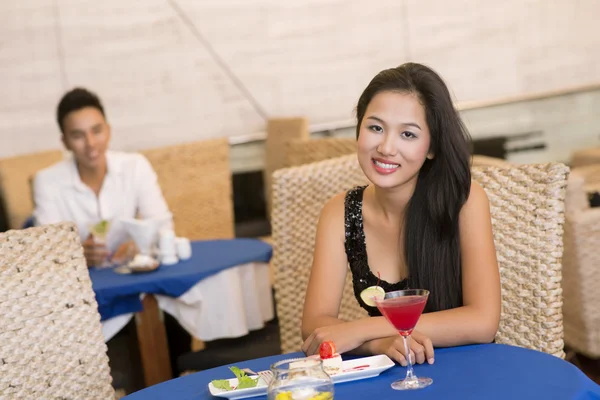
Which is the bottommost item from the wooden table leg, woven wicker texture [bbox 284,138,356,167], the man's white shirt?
the wooden table leg

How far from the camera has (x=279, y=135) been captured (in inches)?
211

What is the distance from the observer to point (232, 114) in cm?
554

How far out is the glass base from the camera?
5.11 ft

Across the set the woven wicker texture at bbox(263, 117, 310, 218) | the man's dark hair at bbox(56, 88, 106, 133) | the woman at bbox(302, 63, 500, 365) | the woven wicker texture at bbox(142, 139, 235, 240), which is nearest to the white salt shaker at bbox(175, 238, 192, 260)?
the man's dark hair at bbox(56, 88, 106, 133)

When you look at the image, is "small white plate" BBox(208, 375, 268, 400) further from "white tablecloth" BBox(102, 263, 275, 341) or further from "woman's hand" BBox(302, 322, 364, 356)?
"white tablecloth" BBox(102, 263, 275, 341)

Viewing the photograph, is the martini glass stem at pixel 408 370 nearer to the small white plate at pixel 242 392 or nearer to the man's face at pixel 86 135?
the small white plate at pixel 242 392

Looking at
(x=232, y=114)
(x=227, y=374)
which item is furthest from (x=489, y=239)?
(x=232, y=114)

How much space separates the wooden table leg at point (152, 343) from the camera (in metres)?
3.31

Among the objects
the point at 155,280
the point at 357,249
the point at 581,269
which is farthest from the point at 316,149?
the point at 357,249

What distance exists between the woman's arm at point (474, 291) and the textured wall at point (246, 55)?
138 inches

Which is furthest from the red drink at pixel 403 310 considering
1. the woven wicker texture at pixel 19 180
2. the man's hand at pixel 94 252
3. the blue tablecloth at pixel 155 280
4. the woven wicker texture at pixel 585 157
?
the woven wicker texture at pixel 585 157

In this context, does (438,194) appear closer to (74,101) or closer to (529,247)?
(529,247)

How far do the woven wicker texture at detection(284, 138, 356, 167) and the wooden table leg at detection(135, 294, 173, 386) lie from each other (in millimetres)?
960

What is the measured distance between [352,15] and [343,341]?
4.18 m
